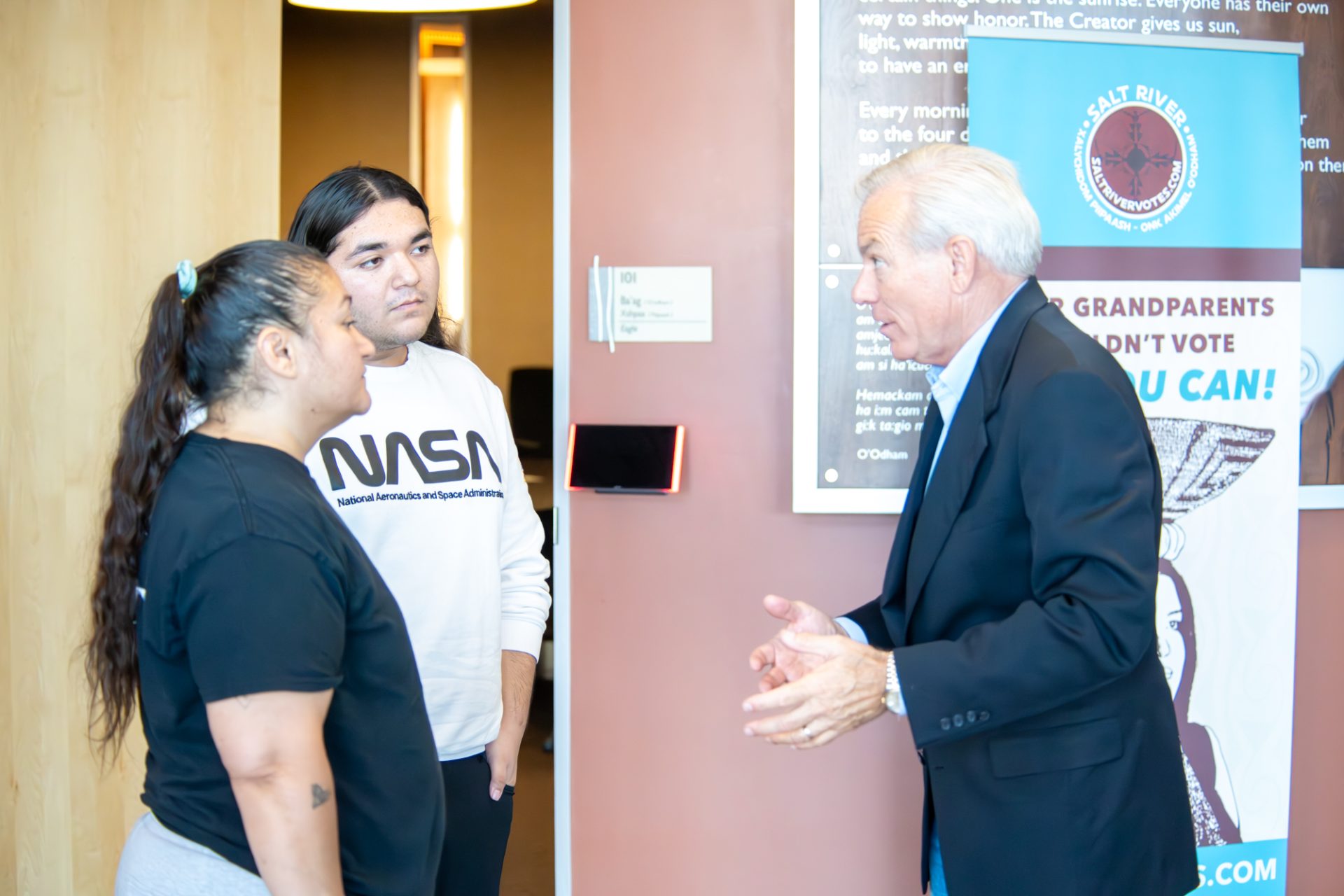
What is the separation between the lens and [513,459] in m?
1.99

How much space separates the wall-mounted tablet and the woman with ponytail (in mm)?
1231

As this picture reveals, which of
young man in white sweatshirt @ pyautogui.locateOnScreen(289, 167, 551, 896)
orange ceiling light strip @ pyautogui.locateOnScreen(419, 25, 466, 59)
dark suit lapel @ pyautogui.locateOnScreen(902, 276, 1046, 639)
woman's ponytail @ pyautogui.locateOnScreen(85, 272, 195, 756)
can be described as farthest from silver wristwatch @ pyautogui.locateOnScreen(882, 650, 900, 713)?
orange ceiling light strip @ pyautogui.locateOnScreen(419, 25, 466, 59)

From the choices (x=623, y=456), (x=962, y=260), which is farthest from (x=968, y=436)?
(x=623, y=456)

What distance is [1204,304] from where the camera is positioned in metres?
2.39

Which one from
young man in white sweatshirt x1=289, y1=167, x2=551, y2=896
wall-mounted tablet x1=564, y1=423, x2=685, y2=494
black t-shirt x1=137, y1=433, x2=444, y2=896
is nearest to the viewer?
black t-shirt x1=137, y1=433, x2=444, y2=896

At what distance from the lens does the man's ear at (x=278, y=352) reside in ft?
4.00

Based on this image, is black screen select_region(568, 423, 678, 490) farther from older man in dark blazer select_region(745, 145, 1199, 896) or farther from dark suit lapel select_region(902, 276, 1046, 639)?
dark suit lapel select_region(902, 276, 1046, 639)

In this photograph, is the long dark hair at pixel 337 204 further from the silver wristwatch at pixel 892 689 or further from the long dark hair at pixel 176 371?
the silver wristwatch at pixel 892 689

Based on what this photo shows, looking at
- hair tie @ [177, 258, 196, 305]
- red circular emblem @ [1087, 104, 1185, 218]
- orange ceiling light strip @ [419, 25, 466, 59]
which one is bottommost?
hair tie @ [177, 258, 196, 305]

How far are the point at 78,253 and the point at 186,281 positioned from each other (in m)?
1.66

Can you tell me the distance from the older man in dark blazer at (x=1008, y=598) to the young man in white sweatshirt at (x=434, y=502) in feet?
1.55

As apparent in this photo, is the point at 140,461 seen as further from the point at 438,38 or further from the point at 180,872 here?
the point at 438,38

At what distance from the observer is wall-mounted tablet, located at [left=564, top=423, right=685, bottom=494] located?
2.53 m

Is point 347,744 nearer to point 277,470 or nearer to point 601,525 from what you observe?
point 277,470
